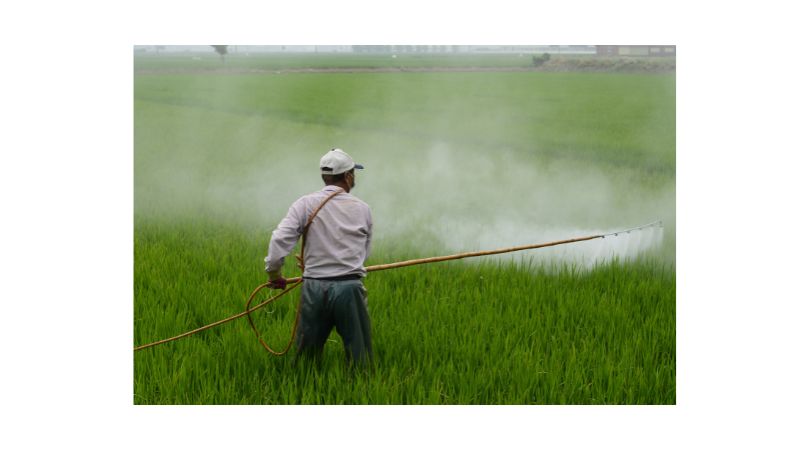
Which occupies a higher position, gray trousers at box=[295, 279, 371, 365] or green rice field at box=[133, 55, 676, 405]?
green rice field at box=[133, 55, 676, 405]

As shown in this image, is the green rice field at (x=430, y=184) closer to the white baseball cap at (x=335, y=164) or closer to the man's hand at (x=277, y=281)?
the man's hand at (x=277, y=281)

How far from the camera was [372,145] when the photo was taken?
236 inches

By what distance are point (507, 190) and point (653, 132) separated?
43.7 inches

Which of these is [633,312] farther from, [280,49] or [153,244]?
[153,244]

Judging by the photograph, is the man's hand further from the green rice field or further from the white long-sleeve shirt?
the green rice field

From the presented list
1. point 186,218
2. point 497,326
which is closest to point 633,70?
point 497,326

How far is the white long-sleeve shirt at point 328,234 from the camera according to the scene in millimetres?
4488

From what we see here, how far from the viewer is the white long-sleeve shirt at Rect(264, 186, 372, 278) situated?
14.7 feet

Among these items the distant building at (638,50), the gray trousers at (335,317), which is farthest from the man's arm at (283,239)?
the distant building at (638,50)

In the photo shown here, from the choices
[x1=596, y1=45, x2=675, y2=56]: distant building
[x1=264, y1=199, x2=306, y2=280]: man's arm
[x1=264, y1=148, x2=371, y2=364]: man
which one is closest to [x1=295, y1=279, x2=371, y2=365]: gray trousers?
[x1=264, y1=148, x2=371, y2=364]: man

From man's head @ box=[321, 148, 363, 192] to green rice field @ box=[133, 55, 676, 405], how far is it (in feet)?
3.43

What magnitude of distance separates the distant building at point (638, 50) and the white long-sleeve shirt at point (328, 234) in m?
2.33
